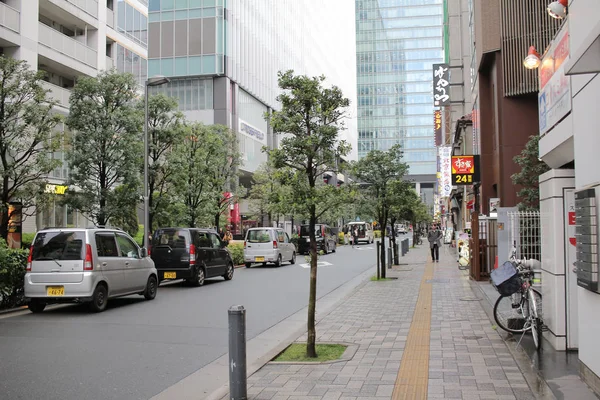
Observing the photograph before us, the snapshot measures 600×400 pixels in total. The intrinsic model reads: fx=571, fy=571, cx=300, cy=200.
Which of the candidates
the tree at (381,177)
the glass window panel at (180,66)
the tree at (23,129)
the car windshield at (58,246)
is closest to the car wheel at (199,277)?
the tree at (23,129)

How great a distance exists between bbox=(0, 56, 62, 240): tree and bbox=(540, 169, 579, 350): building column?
1259 centimetres

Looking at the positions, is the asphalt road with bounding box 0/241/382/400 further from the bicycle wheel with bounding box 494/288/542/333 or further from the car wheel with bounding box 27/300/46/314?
the bicycle wheel with bounding box 494/288/542/333

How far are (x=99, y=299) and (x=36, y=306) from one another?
4.33 ft

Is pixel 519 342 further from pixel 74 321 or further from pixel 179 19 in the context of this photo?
pixel 179 19

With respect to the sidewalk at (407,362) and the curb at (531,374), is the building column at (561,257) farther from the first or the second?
the sidewalk at (407,362)

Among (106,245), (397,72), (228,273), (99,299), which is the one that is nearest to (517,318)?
(99,299)

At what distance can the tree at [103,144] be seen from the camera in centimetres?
1841

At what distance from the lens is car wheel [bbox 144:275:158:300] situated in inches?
545

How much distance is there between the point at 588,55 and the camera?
444cm

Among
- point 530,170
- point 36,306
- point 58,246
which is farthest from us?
point 530,170

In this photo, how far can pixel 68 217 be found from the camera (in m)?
28.9

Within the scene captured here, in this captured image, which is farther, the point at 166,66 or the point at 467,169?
the point at 166,66

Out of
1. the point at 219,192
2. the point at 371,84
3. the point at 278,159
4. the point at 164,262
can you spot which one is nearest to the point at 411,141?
the point at 371,84

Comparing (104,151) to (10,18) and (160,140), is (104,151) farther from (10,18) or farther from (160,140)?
(10,18)
